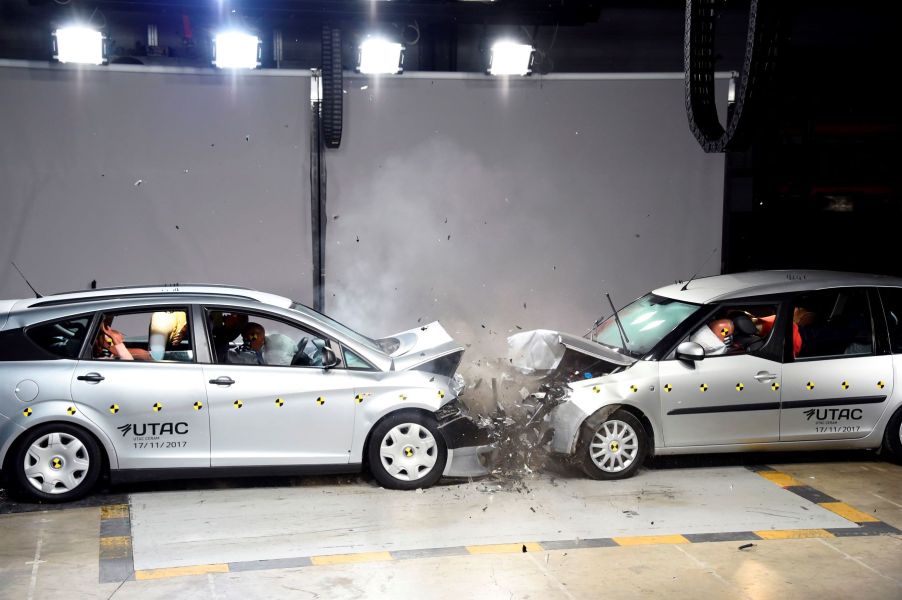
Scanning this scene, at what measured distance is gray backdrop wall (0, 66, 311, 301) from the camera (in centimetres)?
1042

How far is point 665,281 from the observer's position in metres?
11.6

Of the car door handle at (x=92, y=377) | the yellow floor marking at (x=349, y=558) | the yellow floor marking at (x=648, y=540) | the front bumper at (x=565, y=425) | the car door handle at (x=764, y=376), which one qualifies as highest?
the car door handle at (x=92, y=377)

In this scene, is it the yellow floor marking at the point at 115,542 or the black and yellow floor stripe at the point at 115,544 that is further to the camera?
the yellow floor marking at the point at 115,542

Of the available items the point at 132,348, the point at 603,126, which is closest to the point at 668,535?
the point at 132,348

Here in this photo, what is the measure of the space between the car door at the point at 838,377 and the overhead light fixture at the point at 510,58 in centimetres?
417

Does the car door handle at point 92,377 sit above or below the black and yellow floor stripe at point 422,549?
above

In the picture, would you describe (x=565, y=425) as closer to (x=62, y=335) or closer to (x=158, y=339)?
(x=158, y=339)

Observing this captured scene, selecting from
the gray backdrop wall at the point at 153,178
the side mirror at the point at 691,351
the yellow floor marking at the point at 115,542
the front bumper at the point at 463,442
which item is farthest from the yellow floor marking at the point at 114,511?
the side mirror at the point at 691,351

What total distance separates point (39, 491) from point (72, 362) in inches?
37.0

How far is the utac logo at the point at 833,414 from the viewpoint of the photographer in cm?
822

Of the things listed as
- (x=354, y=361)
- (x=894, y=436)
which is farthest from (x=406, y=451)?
(x=894, y=436)

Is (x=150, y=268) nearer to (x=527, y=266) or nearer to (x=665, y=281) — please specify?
(x=527, y=266)

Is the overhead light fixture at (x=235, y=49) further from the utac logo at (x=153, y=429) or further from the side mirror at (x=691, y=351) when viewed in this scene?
the side mirror at (x=691, y=351)

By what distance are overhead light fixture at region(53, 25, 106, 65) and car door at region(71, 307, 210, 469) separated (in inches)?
159
